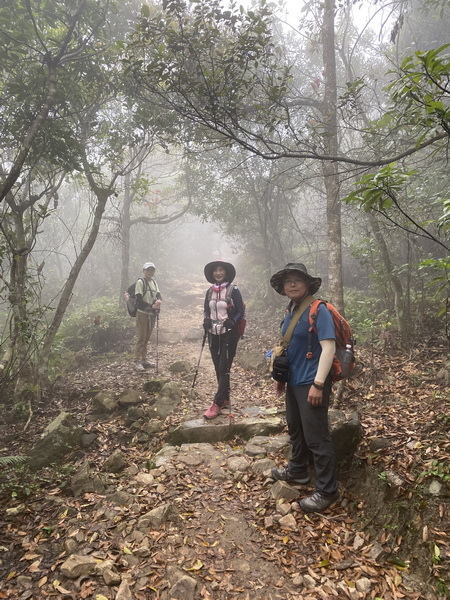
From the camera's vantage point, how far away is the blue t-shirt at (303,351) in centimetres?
356

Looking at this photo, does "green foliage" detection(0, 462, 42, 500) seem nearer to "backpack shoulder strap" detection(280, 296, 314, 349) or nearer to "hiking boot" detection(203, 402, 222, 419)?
"hiking boot" detection(203, 402, 222, 419)

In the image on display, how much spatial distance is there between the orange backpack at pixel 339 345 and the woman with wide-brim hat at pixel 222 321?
7.52ft

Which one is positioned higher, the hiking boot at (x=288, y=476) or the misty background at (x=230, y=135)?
→ the misty background at (x=230, y=135)

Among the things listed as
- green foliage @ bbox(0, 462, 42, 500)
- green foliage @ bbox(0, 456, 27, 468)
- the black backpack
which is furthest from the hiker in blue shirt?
the black backpack

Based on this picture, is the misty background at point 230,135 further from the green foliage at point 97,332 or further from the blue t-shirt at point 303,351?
the blue t-shirt at point 303,351

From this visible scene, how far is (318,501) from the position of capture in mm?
3572

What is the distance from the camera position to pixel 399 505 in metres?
3.24

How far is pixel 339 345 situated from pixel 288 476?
5.76ft

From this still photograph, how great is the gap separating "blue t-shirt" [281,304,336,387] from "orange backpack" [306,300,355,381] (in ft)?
0.17

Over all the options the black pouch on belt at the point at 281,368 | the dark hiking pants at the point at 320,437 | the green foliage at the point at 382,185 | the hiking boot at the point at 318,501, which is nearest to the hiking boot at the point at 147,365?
the black pouch on belt at the point at 281,368

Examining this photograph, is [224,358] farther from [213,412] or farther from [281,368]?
[281,368]

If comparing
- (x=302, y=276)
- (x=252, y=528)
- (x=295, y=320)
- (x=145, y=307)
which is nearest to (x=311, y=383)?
(x=295, y=320)

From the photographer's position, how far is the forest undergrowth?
2.81 m

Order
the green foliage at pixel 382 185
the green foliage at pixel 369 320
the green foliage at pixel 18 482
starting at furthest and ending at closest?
the green foliage at pixel 369 320 → the green foliage at pixel 18 482 → the green foliage at pixel 382 185
